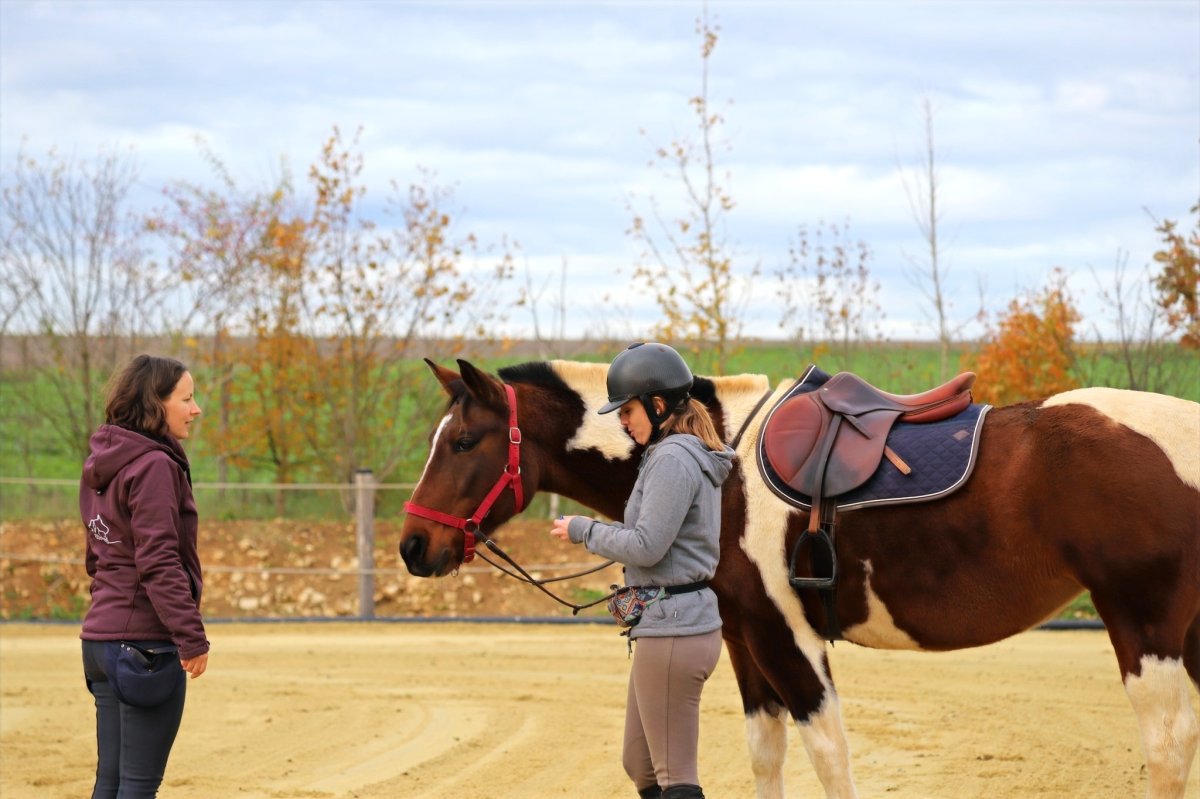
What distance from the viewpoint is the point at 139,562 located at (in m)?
3.42

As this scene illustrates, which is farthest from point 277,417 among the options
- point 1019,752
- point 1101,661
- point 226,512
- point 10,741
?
point 1019,752

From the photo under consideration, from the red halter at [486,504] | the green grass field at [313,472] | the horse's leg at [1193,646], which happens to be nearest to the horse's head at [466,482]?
the red halter at [486,504]

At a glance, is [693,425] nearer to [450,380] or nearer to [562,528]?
[562,528]

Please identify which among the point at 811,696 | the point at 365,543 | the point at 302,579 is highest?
the point at 811,696

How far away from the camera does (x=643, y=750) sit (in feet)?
12.2

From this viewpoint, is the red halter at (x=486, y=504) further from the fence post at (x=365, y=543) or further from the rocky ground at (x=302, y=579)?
the rocky ground at (x=302, y=579)

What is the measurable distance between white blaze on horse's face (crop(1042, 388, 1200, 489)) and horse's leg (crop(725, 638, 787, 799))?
1.42 meters

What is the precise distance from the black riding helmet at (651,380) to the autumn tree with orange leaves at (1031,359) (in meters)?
11.7

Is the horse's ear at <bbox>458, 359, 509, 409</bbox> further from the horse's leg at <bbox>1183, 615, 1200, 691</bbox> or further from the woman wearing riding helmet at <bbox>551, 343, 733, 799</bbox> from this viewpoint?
the horse's leg at <bbox>1183, 615, 1200, 691</bbox>

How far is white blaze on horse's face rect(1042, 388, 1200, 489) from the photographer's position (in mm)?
3996

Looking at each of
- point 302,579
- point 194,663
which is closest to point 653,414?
point 194,663

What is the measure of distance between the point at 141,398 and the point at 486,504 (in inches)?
53.5

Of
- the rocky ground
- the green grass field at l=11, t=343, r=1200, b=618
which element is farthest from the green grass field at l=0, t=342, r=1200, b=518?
the rocky ground

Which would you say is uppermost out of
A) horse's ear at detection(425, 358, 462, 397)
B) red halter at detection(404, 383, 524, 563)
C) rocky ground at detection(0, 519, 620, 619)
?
horse's ear at detection(425, 358, 462, 397)
